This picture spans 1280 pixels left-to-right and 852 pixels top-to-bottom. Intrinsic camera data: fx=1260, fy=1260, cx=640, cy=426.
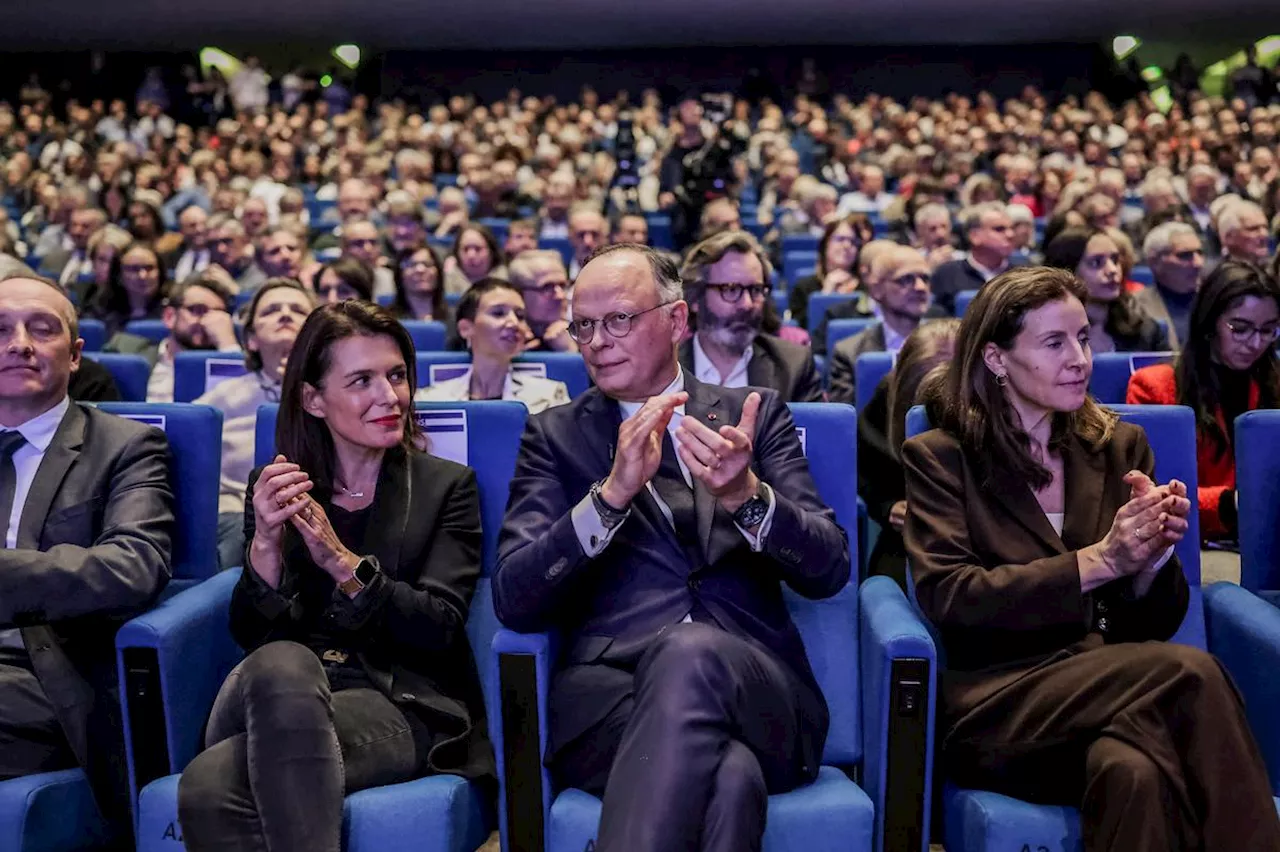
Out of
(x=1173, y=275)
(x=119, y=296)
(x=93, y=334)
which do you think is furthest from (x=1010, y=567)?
(x=119, y=296)

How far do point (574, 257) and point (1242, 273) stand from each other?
3.05 meters

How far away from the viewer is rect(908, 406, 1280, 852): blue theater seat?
1.49 m

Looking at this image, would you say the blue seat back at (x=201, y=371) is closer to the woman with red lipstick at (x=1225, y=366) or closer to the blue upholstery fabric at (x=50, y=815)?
the blue upholstery fabric at (x=50, y=815)

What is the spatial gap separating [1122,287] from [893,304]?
2.07 feet

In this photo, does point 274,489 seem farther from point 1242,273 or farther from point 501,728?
point 1242,273

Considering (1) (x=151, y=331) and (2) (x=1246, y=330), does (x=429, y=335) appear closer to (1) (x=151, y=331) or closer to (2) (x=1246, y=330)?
(1) (x=151, y=331)

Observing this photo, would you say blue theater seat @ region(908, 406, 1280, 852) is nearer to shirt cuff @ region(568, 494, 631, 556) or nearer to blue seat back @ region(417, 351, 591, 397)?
shirt cuff @ region(568, 494, 631, 556)

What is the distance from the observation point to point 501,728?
1.58 metres

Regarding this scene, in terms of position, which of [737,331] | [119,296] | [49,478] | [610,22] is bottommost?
[49,478]

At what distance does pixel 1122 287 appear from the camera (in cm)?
337

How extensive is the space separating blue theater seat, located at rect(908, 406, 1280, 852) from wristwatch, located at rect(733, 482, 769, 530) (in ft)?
1.26

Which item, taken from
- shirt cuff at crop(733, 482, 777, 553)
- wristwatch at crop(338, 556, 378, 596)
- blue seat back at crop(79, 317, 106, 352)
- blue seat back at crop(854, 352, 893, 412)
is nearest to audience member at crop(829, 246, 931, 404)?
blue seat back at crop(854, 352, 893, 412)

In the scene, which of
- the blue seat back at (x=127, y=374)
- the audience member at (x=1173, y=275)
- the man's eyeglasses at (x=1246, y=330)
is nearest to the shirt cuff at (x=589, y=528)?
the man's eyeglasses at (x=1246, y=330)

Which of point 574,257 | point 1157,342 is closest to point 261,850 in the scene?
point 1157,342
